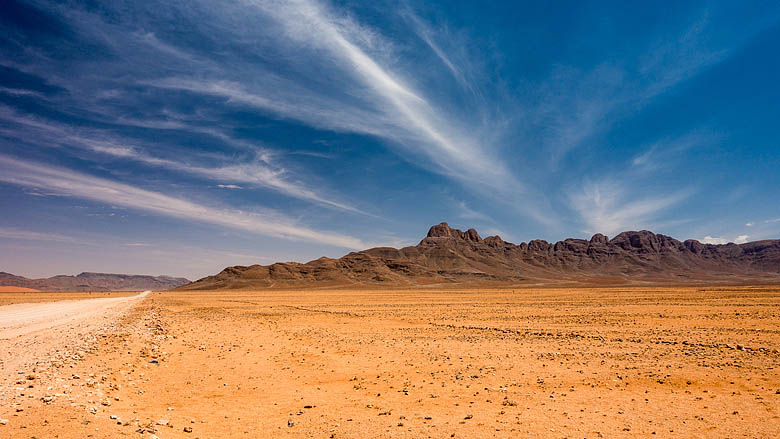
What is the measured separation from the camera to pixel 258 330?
23562 mm

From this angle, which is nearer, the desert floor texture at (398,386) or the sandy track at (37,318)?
the desert floor texture at (398,386)

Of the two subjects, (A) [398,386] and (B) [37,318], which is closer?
(A) [398,386]

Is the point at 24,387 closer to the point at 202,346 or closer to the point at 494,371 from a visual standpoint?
the point at 202,346

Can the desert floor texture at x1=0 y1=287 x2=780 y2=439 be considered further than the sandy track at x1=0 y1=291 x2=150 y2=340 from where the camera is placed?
No

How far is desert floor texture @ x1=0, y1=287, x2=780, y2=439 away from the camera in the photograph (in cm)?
751

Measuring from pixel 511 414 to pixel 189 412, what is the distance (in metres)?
7.29

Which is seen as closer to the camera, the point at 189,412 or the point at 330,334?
the point at 189,412

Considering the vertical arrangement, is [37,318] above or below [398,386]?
below

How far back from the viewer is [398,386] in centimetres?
1086

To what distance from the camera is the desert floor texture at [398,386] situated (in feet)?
24.6

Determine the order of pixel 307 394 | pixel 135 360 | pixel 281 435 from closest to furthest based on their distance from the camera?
pixel 281 435, pixel 307 394, pixel 135 360

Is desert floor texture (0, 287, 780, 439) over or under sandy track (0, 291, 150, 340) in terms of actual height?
over

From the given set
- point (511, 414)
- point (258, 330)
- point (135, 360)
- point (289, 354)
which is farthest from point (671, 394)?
point (258, 330)

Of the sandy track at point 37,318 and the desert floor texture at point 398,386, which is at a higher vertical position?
the desert floor texture at point 398,386
